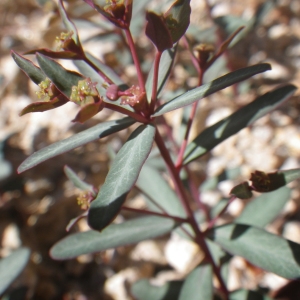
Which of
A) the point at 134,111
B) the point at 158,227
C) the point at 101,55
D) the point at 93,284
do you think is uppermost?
the point at 101,55

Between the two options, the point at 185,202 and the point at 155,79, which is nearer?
the point at 155,79

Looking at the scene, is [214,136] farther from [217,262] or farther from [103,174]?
[103,174]

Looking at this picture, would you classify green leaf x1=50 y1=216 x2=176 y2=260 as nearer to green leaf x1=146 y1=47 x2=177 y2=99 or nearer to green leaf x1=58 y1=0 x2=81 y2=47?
green leaf x1=146 y1=47 x2=177 y2=99

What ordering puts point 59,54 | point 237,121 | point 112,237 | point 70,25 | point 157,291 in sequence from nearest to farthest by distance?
1. point 59,54
2. point 70,25
3. point 237,121
4. point 112,237
5. point 157,291

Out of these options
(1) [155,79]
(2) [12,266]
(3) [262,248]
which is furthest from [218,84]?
(2) [12,266]

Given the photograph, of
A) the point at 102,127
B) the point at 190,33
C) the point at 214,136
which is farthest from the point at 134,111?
the point at 190,33

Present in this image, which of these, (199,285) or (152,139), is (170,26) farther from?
A: (199,285)
